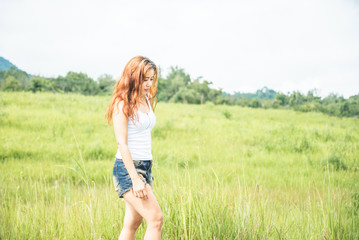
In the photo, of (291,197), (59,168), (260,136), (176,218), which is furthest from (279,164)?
(59,168)

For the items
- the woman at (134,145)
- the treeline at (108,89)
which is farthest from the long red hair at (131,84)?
the treeline at (108,89)

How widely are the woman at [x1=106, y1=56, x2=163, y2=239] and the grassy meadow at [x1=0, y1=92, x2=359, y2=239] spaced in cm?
29

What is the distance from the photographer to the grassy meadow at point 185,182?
2357 mm

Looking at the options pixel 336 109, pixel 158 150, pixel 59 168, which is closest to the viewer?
pixel 59 168

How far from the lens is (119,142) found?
1846 mm

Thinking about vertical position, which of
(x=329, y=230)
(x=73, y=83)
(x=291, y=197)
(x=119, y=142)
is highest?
(x=73, y=83)

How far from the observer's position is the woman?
6.09 ft

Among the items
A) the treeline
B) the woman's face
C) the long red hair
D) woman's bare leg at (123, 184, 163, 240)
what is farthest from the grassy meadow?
the treeline

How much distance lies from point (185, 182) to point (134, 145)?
65 cm

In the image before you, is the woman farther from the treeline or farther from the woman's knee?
the treeline

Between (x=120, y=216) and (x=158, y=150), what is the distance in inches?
160

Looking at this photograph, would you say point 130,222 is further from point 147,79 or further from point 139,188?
point 147,79

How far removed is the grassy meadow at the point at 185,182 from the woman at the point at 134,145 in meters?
0.29

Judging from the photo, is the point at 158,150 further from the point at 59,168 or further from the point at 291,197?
the point at 291,197
